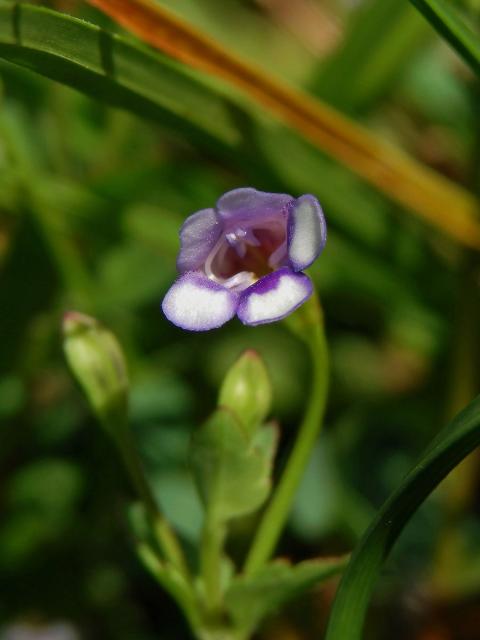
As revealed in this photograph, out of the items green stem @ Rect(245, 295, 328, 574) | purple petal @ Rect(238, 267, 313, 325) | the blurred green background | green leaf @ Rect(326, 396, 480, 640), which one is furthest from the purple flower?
the blurred green background

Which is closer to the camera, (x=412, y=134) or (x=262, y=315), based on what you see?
(x=262, y=315)

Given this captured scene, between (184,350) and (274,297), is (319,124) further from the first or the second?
(274,297)

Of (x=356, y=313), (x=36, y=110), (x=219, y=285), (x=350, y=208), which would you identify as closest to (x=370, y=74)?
(x=350, y=208)

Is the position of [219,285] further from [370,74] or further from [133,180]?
[370,74]

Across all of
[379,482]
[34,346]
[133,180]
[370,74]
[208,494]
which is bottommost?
[34,346]

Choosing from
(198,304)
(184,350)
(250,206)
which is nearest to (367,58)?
(184,350)

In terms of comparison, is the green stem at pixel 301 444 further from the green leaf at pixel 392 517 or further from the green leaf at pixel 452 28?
the green leaf at pixel 452 28

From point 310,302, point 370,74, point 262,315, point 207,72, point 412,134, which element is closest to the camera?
point 262,315
